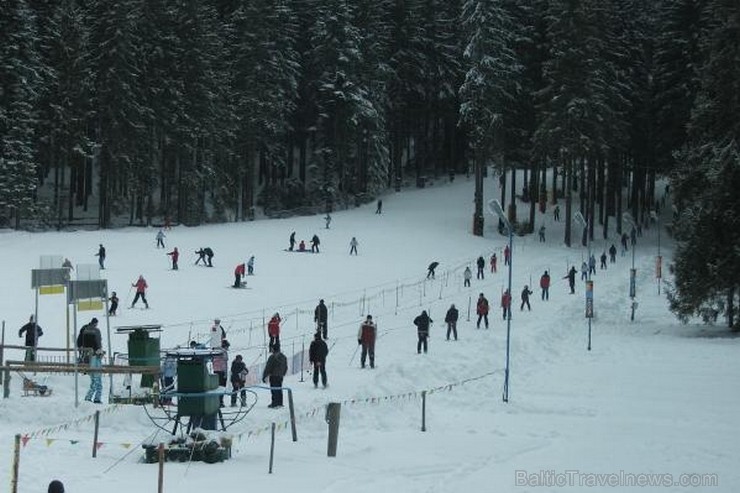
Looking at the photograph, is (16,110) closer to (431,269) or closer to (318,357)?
(431,269)

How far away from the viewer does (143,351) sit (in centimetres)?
1784

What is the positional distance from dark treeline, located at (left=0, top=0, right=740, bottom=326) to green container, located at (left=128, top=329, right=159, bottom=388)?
32286 millimetres

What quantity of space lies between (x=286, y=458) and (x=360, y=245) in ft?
114


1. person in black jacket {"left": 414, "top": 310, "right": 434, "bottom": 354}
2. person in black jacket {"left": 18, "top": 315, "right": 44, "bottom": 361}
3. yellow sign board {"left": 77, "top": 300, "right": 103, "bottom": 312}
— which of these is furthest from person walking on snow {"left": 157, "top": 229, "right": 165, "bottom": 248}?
yellow sign board {"left": 77, "top": 300, "right": 103, "bottom": 312}

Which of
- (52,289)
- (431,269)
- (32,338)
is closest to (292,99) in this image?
(431,269)

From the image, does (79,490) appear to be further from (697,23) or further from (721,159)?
(697,23)

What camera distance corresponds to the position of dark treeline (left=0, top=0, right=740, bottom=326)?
2031 inches

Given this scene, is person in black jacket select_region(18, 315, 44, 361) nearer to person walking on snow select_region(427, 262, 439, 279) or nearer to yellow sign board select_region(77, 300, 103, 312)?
yellow sign board select_region(77, 300, 103, 312)

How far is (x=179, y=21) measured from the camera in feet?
186

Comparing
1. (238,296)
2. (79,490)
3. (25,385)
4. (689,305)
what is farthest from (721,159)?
(79,490)

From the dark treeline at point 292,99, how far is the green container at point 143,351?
32286 mm

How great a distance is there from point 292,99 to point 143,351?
1953 inches

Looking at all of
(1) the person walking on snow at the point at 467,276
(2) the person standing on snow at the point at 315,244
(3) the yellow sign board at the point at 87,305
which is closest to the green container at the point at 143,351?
(3) the yellow sign board at the point at 87,305

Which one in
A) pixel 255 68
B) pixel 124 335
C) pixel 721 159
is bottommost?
pixel 124 335
